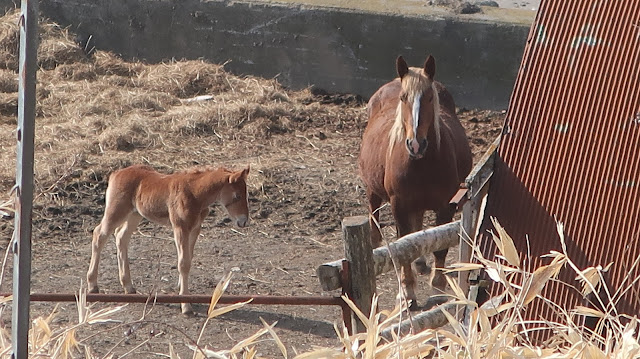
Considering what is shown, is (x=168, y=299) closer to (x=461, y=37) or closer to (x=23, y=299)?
(x=23, y=299)

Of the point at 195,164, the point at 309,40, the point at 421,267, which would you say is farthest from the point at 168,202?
the point at 309,40

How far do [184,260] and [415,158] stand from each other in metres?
1.58

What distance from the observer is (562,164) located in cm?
390

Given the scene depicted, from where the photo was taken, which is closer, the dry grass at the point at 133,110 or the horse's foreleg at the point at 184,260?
the horse's foreleg at the point at 184,260

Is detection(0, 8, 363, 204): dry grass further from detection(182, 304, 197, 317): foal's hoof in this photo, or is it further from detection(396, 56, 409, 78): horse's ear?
detection(396, 56, 409, 78): horse's ear

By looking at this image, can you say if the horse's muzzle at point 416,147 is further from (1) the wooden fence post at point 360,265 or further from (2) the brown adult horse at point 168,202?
(1) the wooden fence post at point 360,265

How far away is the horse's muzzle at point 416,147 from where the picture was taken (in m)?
5.53

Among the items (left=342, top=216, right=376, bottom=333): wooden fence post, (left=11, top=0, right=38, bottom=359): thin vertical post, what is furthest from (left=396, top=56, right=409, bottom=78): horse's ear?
(left=11, top=0, right=38, bottom=359): thin vertical post

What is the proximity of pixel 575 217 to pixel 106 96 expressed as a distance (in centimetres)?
683

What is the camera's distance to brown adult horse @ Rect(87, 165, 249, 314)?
6.08 m

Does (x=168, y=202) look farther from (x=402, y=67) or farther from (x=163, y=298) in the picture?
(x=163, y=298)

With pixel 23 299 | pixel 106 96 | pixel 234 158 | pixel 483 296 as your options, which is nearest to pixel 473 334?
pixel 23 299

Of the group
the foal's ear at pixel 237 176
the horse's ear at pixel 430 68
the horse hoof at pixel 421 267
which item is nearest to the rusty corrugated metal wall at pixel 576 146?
the horse's ear at pixel 430 68

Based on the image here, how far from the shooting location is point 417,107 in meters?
5.50
